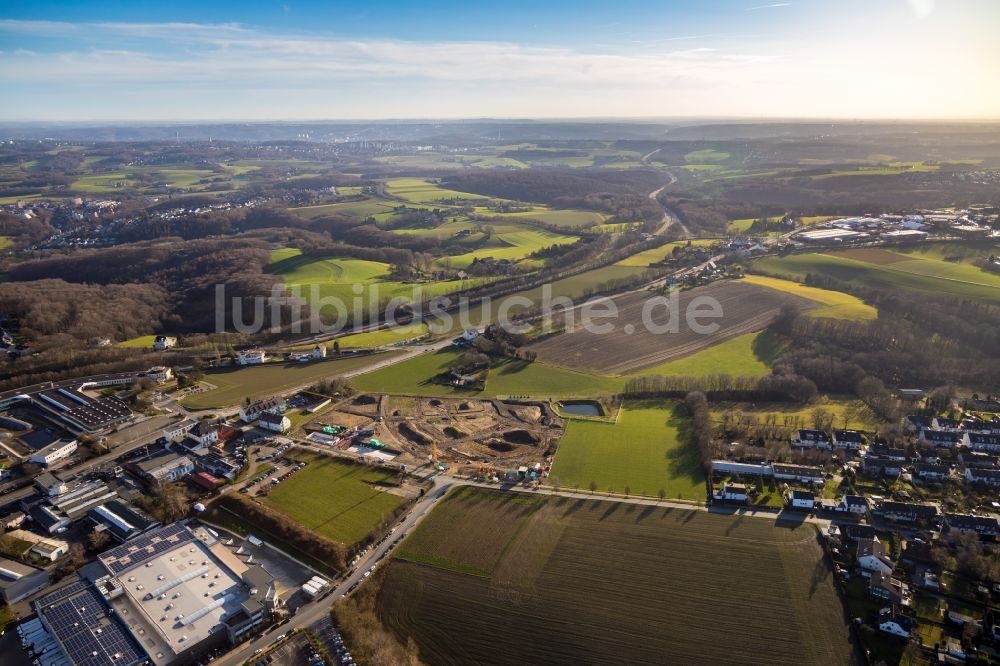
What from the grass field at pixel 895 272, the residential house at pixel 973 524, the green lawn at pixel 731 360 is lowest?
the residential house at pixel 973 524

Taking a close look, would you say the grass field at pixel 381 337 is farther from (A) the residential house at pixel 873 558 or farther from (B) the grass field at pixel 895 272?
(B) the grass field at pixel 895 272

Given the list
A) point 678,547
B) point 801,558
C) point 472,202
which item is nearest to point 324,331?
point 678,547

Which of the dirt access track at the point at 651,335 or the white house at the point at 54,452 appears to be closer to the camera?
the white house at the point at 54,452

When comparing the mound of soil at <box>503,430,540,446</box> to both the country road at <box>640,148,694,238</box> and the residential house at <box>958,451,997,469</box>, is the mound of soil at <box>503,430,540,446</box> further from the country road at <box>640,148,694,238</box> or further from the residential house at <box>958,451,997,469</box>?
the country road at <box>640,148,694,238</box>

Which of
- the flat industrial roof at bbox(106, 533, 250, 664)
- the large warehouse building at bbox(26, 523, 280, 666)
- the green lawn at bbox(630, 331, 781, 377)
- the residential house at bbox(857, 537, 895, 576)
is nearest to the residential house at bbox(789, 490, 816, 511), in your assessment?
the residential house at bbox(857, 537, 895, 576)

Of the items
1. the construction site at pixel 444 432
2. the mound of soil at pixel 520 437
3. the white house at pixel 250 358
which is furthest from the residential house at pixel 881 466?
the white house at pixel 250 358

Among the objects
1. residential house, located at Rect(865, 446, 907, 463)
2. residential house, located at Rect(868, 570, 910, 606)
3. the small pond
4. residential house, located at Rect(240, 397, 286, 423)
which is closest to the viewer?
residential house, located at Rect(868, 570, 910, 606)
